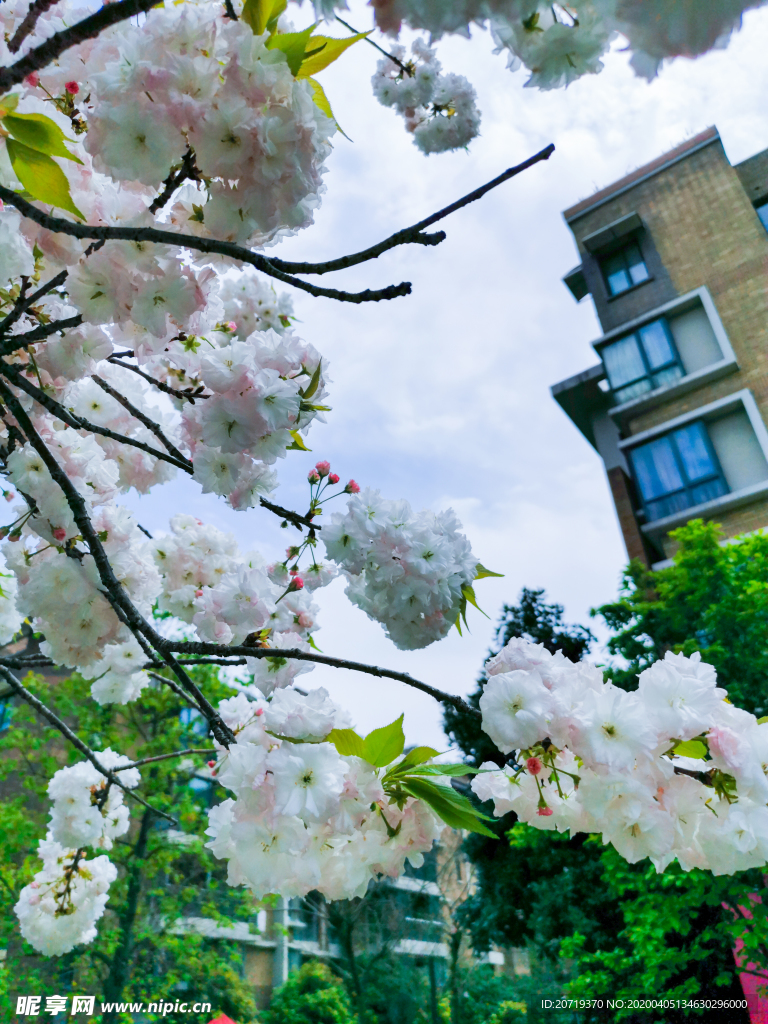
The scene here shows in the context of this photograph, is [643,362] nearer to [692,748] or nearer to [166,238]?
[692,748]

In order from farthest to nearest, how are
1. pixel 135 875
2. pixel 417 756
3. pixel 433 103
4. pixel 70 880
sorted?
pixel 135 875, pixel 433 103, pixel 70 880, pixel 417 756

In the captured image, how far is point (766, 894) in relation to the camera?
600 centimetres

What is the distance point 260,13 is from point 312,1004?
1651 centimetres

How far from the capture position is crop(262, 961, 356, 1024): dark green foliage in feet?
43.3

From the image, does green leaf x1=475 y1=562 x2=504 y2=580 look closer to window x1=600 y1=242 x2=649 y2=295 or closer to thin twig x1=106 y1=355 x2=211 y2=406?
thin twig x1=106 y1=355 x2=211 y2=406

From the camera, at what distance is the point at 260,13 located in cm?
94

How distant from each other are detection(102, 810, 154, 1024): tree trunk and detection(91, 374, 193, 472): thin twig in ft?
32.1

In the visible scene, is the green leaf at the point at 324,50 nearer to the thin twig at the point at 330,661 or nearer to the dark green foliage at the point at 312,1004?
the thin twig at the point at 330,661

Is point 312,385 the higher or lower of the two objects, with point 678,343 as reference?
lower

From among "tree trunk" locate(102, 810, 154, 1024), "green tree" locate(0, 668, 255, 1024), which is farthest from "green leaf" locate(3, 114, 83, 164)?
"tree trunk" locate(102, 810, 154, 1024)

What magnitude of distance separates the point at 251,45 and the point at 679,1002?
867cm

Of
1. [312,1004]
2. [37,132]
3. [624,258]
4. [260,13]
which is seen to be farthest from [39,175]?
[312,1004]

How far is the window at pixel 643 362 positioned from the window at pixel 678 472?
121 cm

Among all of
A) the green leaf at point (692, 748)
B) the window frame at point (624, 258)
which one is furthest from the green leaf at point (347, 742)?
the window frame at point (624, 258)
